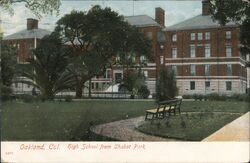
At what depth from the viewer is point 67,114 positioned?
11.1 ft

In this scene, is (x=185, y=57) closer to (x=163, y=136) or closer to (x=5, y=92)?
(x=163, y=136)

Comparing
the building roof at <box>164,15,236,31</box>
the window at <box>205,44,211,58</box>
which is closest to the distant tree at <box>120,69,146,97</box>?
the building roof at <box>164,15,236,31</box>

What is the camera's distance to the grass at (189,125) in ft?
10.6

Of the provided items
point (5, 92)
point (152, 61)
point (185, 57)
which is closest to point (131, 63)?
point (152, 61)

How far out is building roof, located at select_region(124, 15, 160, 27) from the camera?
3.32 m

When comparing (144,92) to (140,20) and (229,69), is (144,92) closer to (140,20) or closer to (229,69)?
(140,20)

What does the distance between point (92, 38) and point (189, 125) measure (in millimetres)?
855

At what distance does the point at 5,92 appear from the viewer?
132 inches

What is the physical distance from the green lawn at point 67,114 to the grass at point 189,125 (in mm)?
56

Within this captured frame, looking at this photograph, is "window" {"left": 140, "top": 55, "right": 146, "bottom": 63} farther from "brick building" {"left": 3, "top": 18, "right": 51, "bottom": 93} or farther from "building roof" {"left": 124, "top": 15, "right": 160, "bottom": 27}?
"brick building" {"left": 3, "top": 18, "right": 51, "bottom": 93}

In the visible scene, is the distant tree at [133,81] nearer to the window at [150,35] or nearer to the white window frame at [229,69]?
the window at [150,35]

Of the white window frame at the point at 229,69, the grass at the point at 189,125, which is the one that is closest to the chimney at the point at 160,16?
the white window frame at the point at 229,69

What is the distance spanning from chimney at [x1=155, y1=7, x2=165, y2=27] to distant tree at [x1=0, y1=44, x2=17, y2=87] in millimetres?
968

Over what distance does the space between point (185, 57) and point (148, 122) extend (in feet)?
1.72
